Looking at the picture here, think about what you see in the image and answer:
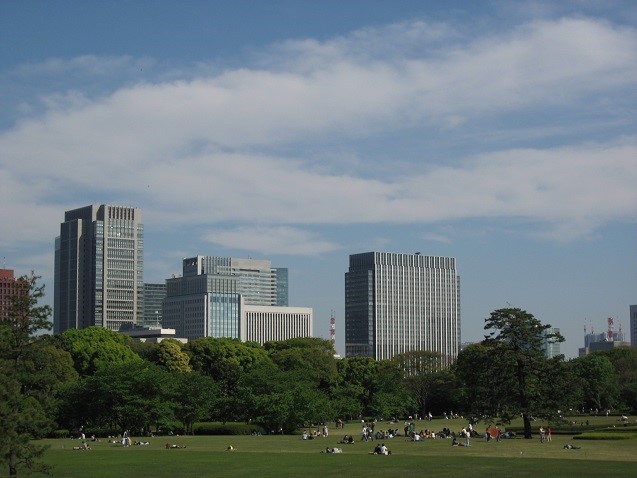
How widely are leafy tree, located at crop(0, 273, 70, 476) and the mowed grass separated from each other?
4.09 meters

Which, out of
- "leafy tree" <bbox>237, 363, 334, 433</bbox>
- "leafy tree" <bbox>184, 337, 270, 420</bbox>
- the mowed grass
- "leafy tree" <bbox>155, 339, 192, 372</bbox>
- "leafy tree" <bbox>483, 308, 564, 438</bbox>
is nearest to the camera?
the mowed grass

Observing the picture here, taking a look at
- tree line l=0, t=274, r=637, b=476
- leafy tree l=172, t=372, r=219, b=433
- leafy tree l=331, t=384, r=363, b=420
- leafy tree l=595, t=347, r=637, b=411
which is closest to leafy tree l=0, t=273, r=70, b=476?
tree line l=0, t=274, r=637, b=476

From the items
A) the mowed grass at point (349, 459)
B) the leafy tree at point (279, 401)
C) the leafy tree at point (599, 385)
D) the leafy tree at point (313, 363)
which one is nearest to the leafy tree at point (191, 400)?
the leafy tree at point (279, 401)

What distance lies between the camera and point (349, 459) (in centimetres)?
6038

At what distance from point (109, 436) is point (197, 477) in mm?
44969

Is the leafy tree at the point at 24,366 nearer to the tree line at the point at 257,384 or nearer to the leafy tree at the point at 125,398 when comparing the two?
the tree line at the point at 257,384

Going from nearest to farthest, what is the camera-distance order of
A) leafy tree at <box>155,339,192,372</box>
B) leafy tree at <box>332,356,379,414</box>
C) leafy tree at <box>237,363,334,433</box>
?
leafy tree at <box>237,363,334,433</box>, leafy tree at <box>332,356,379,414</box>, leafy tree at <box>155,339,192,372</box>

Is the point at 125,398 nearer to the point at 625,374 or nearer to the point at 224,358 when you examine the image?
the point at 224,358

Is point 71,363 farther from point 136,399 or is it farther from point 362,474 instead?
point 362,474

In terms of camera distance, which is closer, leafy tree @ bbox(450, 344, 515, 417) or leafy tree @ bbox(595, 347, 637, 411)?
leafy tree @ bbox(450, 344, 515, 417)

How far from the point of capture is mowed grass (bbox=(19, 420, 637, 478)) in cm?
5150

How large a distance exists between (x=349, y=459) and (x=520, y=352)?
78.8 ft

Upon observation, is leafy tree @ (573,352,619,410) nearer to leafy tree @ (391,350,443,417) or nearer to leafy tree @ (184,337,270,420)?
leafy tree @ (391,350,443,417)

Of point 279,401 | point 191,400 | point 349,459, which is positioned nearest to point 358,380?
point 279,401
